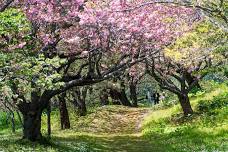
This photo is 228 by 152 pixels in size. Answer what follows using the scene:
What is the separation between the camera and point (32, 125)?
30.1m

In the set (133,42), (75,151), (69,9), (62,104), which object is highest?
(69,9)

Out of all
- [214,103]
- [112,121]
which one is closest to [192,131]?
[214,103]

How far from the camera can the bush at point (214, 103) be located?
36844 mm

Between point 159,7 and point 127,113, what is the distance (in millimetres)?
25603

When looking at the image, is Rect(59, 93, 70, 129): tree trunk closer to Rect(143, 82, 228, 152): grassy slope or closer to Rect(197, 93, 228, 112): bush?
Rect(143, 82, 228, 152): grassy slope

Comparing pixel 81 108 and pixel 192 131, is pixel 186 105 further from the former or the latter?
pixel 81 108

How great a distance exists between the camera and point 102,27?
87.4 feet

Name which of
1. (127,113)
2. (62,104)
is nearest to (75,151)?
(62,104)

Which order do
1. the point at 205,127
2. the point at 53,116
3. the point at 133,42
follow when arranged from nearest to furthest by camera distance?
the point at 133,42, the point at 205,127, the point at 53,116

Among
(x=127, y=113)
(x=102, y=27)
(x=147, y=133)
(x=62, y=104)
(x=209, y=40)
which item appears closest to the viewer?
(x=209, y=40)

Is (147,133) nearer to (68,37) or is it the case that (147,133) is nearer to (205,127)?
(205,127)

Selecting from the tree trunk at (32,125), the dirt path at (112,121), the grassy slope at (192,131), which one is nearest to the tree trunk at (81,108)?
the dirt path at (112,121)

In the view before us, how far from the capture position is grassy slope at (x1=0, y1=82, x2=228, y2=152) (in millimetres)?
27359

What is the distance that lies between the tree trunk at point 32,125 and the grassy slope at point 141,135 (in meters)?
0.81
